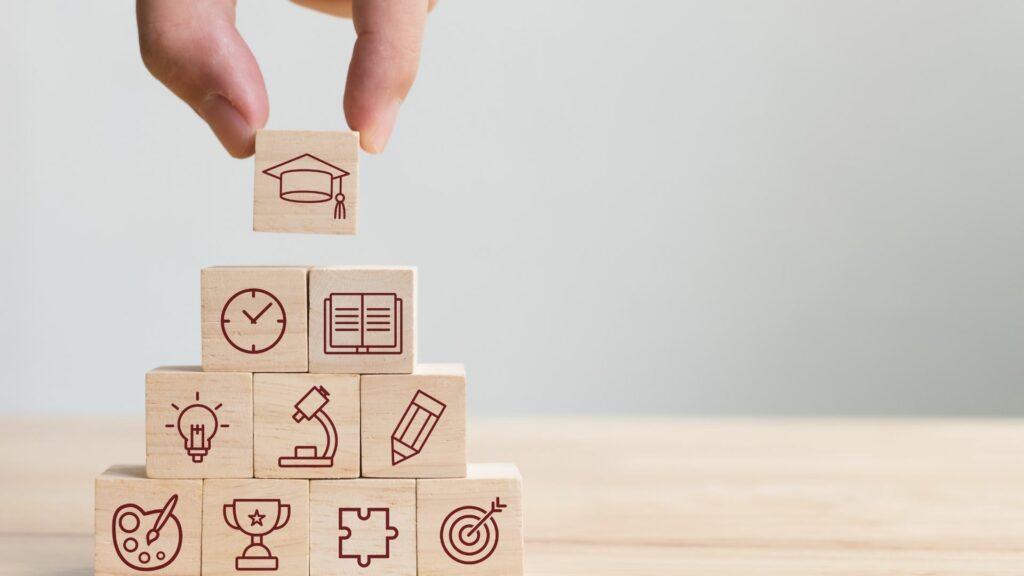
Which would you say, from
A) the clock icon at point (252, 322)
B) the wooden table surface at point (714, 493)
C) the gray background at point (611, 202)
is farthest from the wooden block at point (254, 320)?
the gray background at point (611, 202)

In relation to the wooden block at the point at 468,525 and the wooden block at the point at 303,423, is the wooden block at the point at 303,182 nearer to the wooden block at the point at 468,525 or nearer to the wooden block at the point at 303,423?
the wooden block at the point at 303,423

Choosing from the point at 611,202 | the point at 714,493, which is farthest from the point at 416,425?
the point at 611,202

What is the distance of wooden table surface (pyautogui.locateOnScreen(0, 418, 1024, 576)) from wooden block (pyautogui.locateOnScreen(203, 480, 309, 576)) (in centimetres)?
15

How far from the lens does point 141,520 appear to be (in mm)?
829

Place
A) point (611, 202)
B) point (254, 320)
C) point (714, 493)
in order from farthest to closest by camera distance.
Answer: point (611, 202), point (714, 493), point (254, 320)

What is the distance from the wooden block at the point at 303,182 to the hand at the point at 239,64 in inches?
1.6

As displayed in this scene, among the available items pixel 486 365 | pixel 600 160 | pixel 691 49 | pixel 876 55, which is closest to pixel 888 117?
pixel 876 55

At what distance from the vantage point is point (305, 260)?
2.69 metres

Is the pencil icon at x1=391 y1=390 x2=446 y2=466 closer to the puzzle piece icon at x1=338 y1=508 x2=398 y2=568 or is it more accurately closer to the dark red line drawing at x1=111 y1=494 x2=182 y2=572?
the puzzle piece icon at x1=338 y1=508 x2=398 y2=568

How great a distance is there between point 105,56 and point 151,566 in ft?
7.20

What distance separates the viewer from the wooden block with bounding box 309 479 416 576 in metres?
0.83

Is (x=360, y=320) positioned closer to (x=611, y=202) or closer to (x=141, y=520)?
(x=141, y=520)

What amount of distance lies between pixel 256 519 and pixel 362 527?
8 centimetres

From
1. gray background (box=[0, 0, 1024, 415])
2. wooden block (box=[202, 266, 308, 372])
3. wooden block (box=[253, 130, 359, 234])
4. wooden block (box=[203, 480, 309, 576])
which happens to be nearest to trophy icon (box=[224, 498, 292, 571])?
wooden block (box=[203, 480, 309, 576])
